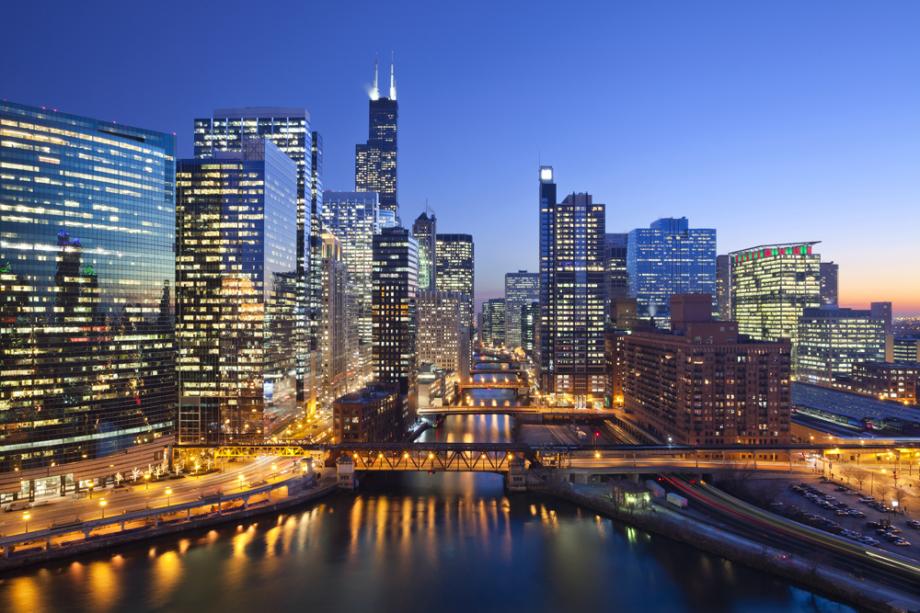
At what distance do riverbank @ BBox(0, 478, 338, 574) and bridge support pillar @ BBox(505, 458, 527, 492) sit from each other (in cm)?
2348

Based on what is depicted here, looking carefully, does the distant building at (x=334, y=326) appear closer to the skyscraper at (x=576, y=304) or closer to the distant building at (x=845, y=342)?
the skyscraper at (x=576, y=304)

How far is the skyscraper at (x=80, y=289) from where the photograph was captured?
73938 millimetres

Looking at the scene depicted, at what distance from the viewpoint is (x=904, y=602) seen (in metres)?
47.2

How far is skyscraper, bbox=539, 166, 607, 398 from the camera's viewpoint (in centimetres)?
17088

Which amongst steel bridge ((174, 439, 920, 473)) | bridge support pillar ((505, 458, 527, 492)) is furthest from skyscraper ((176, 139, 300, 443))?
bridge support pillar ((505, 458, 527, 492))

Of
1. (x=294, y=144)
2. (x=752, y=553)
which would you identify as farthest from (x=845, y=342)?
(x=294, y=144)

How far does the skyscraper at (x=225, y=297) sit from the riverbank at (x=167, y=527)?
2582 cm

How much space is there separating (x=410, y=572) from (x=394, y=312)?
314 ft

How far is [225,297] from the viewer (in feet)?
340

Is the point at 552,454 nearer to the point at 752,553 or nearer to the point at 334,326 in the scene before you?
the point at 752,553

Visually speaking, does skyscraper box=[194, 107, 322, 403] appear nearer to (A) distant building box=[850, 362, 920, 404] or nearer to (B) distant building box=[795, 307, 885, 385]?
(A) distant building box=[850, 362, 920, 404]

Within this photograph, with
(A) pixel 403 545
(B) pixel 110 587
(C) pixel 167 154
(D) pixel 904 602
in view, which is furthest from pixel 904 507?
(C) pixel 167 154

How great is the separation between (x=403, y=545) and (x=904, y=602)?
4244cm

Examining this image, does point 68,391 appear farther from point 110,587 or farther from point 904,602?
point 904,602
